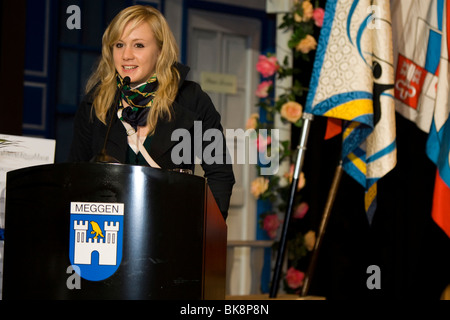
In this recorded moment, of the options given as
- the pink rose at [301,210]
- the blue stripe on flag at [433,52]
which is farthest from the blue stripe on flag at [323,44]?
the pink rose at [301,210]

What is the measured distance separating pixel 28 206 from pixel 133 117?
0.53 metres

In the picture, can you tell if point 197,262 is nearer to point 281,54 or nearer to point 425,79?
point 425,79

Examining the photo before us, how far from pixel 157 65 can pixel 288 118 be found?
210cm

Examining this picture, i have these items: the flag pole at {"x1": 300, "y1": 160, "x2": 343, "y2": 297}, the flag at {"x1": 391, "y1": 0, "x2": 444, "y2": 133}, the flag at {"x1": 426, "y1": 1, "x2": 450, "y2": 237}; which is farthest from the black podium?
the flag at {"x1": 391, "y1": 0, "x2": 444, "y2": 133}

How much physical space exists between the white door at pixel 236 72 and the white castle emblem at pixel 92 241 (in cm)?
279

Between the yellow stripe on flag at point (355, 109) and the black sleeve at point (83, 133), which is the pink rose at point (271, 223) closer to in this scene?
the yellow stripe on flag at point (355, 109)

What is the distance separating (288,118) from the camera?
387 centimetres

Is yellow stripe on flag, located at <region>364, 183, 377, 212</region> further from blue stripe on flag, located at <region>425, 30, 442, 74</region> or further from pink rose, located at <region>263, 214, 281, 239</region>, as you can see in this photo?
pink rose, located at <region>263, 214, 281, 239</region>

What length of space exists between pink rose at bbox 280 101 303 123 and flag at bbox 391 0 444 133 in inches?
30.9

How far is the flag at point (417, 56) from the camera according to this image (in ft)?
10.3

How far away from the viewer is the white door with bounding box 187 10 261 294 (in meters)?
4.07

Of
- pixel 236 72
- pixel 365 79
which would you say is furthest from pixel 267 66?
pixel 365 79

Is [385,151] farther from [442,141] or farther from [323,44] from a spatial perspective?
[323,44]
